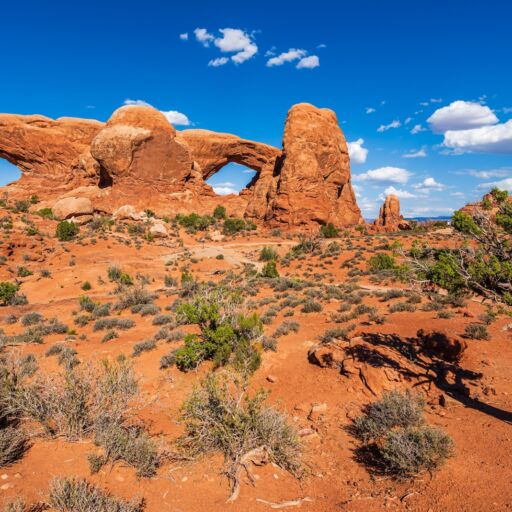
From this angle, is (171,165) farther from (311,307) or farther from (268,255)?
(311,307)

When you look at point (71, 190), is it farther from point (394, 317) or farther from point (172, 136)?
point (394, 317)

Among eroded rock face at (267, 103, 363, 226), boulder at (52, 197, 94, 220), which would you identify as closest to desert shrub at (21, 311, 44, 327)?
boulder at (52, 197, 94, 220)

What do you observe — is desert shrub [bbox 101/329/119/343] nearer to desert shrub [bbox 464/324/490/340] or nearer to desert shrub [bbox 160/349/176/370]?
desert shrub [bbox 160/349/176/370]

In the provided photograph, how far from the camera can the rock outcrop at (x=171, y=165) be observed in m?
40.7

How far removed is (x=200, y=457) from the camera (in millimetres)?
4836

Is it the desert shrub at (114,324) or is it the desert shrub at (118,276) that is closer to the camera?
the desert shrub at (114,324)

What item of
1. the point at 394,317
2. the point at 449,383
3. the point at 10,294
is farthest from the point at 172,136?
the point at 449,383

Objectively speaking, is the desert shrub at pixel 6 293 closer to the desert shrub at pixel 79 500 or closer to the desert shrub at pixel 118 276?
the desert shrub at pixel 118 276

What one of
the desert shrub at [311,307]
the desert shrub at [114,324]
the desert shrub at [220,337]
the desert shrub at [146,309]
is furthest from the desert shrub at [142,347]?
the desert shrub at [311,307]

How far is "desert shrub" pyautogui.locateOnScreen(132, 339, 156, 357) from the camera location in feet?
33.0

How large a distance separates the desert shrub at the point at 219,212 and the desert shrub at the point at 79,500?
4293 centimetres

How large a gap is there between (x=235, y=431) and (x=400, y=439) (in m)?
2.33

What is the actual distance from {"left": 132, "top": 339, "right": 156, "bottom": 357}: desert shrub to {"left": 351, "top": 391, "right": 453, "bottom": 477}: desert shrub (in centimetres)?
655

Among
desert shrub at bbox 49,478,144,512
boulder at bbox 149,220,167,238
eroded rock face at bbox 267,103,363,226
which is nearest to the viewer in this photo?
desert shrub at bbox 49,478,144,512
